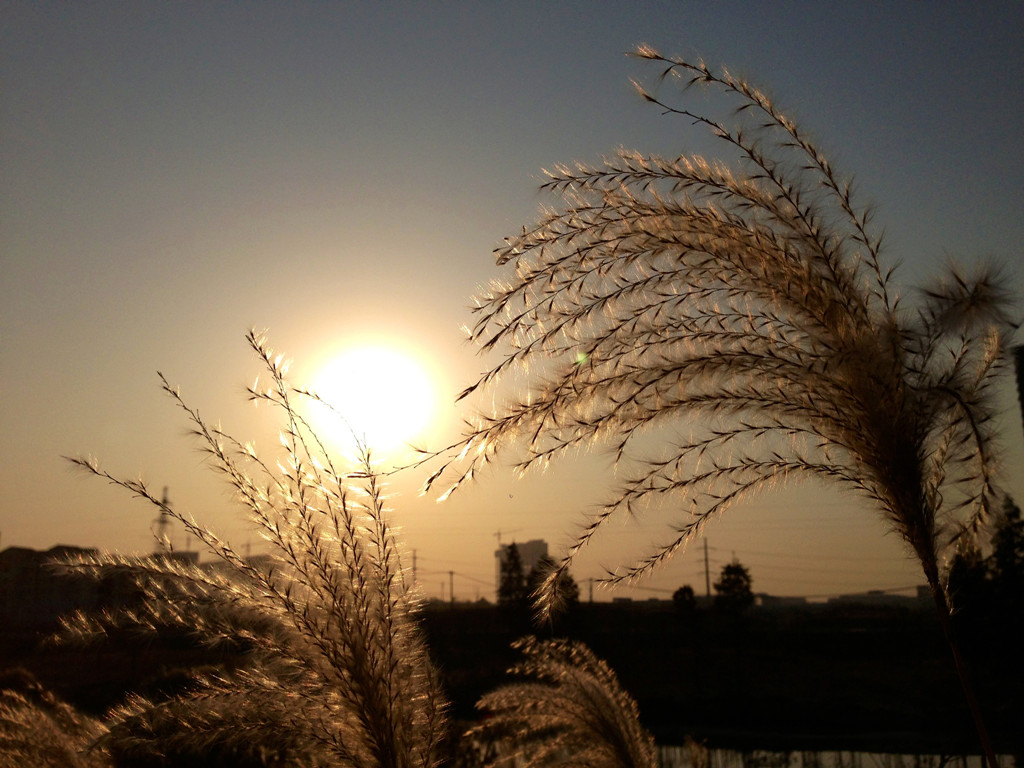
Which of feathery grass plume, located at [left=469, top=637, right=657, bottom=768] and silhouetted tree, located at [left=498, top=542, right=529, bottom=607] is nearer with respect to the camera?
feathery grass plume, located at [left=469, top=637, right=657, bottom=768]

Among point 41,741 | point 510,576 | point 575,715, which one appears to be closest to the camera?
point 41,741

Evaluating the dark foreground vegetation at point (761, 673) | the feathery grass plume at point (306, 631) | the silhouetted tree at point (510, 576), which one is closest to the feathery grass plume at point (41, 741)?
the feathery grass plume at point (306, 631)

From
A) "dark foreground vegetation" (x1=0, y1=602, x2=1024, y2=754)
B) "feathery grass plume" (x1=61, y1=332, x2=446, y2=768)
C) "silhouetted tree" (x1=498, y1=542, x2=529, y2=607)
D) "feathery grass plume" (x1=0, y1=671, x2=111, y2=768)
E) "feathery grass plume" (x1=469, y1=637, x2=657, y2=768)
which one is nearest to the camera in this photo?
"feathery grass plume" (x1=61, y1=332, x2=446, y2=768)

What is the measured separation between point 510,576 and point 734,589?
32.4 ft

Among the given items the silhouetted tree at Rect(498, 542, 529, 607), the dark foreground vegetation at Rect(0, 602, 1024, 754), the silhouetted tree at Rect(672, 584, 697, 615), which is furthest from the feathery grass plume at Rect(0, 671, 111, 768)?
the silhouetted tree at Rect(672, 584, 697, 615)

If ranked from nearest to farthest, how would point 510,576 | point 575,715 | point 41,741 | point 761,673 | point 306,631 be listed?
point 306,631, point 41,741, point 575,715, point 761,673, point 510,576

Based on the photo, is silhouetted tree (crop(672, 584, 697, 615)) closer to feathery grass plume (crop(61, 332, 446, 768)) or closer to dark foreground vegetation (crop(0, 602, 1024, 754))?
dark foreground vegetation (crop(0, 602, 1024, 754))

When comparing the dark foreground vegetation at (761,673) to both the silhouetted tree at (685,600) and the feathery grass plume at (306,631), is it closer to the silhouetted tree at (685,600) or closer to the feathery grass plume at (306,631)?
the silhouetted tree at (685,600)

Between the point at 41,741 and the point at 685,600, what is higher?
the point at 41,741

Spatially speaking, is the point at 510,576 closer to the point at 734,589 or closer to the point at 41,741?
the point at 734,589

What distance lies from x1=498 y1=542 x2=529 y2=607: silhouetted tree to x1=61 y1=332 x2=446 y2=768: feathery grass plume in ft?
89.2

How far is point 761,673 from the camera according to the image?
30.8 metres

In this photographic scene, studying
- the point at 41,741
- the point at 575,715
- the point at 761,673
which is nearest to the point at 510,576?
the point at 761,673

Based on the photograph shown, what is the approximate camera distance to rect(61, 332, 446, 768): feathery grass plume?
7.38 feet
